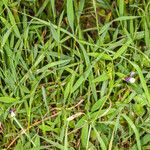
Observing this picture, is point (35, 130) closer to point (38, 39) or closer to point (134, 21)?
Answer: point (38, 39)

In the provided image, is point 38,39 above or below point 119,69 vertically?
above

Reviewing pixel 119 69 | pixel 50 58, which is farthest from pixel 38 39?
pixel 119 69

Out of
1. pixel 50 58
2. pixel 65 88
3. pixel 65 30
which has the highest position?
pixel 65 30

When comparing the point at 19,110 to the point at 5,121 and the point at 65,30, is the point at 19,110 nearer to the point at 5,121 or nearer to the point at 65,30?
the point at 5,121

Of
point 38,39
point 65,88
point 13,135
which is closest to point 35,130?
point 13,135

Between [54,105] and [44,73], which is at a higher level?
[44,73]

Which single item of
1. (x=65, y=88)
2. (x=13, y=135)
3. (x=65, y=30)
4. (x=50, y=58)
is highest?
(x=65, y=30)
